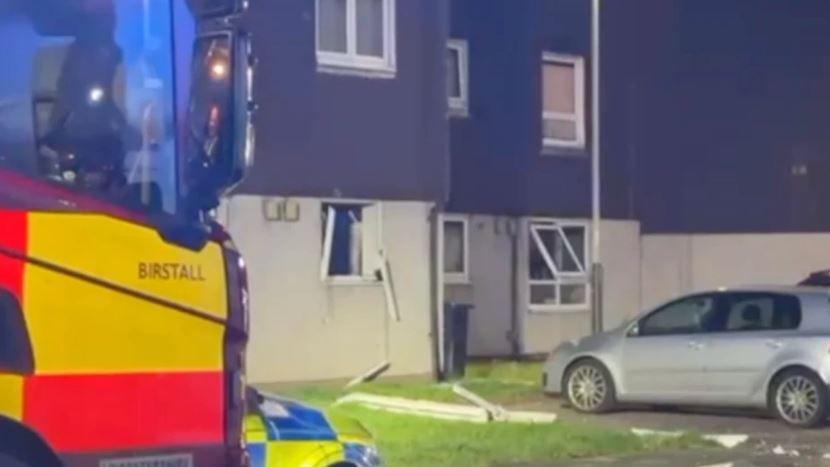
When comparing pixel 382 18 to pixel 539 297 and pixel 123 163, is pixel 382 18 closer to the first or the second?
pixel 539 297

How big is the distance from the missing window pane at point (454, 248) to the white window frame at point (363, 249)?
4.38 metres

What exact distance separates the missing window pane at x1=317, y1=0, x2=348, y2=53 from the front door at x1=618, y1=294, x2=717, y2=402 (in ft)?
19.1

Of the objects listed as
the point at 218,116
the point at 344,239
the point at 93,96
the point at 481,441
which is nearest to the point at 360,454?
the point at 218,116

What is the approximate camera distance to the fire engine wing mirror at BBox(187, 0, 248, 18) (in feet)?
27.0

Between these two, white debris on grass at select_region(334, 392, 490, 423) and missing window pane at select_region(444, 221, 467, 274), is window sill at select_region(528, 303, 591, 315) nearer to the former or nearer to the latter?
missing window pane at select_region(444, 221, 467, 274)

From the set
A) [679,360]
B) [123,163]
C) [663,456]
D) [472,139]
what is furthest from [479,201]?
[123,163]

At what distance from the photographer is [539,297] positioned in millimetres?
31344

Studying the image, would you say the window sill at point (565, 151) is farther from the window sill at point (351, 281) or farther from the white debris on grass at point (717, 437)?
the white debris on grass at point (717, 437)

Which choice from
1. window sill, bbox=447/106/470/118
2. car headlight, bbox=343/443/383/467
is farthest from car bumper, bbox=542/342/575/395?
car headlight, bbox=343/443/383/467

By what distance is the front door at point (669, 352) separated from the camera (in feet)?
70.0

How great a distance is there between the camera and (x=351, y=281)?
25016 millimetres

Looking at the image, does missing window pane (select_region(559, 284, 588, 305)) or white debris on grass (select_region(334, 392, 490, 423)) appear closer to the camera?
white debris on grass (select_region(334, 392, 490, 423))

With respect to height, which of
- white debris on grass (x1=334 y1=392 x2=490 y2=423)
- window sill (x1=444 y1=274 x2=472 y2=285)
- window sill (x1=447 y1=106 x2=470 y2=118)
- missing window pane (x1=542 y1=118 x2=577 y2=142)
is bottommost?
white debris on grass (x1=334 y1=392 x2=490 y2=423)

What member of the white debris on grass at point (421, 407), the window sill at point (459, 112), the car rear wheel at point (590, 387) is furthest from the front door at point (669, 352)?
the window sill at point (459, 112)
